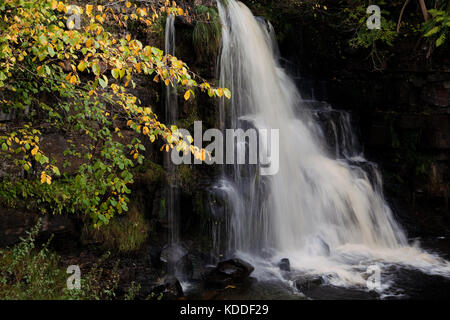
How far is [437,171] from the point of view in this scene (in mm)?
9992

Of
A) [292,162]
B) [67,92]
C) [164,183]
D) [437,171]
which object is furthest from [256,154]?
[437,171]

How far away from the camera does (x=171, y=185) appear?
711 centimetres

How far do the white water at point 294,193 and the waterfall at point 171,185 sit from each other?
104 cm

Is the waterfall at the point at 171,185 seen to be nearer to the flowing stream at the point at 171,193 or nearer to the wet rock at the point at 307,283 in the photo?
the flowing stream at the point at 171,193

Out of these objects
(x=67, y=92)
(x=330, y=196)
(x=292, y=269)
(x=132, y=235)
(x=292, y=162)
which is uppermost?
(x=67, y=92)

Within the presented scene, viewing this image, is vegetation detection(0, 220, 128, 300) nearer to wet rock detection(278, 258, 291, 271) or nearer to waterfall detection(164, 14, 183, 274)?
waterfall detection(164, 14, 183, 274)

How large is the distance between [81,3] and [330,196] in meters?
6.84

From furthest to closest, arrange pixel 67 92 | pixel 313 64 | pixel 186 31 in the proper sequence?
1. pixel 313 64
2. pixel 186 31
3. pixel 67 92

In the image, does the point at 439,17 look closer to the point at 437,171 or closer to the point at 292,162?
the point at 437,171

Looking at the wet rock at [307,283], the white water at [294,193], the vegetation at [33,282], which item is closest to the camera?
the vegetation at [33,282]

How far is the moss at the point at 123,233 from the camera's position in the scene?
6.25 m

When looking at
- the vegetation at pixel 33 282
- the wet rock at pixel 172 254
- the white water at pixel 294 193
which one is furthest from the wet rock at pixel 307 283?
the vegetation at pixel 33 282

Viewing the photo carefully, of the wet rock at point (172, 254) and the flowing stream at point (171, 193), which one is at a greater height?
the flowing stream at point (171, 193)

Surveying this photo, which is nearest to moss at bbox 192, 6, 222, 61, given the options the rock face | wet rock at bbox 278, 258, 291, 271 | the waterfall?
the waterfall
